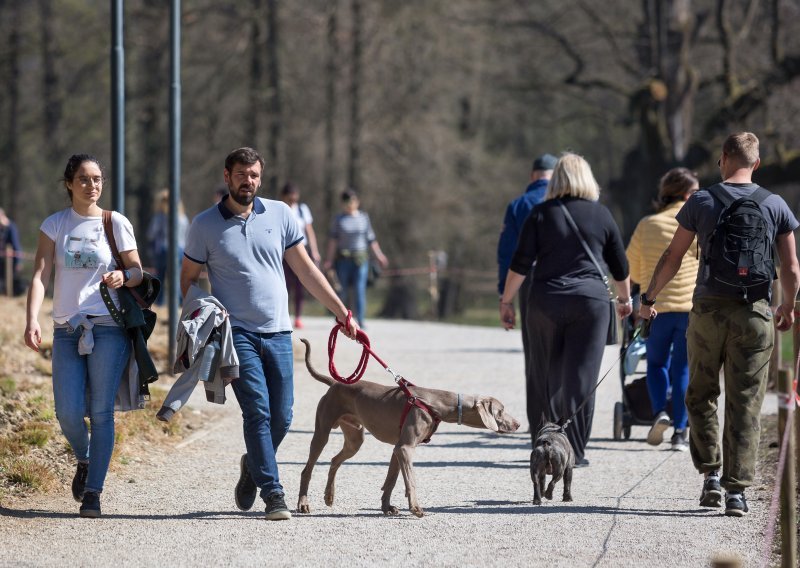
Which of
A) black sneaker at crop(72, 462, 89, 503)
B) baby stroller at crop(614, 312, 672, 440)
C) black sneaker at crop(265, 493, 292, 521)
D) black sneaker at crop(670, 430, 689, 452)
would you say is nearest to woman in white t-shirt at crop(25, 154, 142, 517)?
black sneaker at crop(72, 462, 89, 503)

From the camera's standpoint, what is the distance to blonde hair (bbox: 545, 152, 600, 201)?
7.71 metres

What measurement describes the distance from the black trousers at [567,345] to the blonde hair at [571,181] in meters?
0.60

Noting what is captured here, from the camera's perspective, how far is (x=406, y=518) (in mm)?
6785

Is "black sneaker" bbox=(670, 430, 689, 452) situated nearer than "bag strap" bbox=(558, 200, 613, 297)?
No

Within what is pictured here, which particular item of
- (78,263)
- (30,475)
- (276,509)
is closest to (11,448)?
(30,475)

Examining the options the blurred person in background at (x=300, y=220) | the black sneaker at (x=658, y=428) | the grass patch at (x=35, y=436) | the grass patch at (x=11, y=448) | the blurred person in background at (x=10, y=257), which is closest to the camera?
the grass patch at (x=11, y=448)

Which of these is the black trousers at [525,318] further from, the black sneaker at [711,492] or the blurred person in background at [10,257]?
the blurred person in background at [10,257]

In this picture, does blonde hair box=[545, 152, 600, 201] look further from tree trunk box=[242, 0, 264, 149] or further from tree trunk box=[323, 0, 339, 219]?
tree trunk box=[323, 0, 339, 219]

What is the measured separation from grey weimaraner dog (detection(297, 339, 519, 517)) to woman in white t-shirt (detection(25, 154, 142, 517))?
100cm

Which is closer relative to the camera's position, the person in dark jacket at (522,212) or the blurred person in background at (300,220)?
the person in dark jacket at (522,212)

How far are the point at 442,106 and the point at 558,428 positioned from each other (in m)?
29.6

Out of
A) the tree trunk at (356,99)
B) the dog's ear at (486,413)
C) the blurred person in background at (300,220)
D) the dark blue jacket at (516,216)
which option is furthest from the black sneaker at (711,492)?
the tree trunk at (356,99)

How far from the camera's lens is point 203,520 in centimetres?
673

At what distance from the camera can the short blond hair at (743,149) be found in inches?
262
